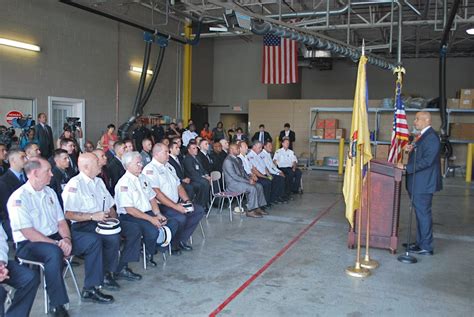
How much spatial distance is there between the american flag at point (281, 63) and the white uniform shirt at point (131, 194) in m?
9.19

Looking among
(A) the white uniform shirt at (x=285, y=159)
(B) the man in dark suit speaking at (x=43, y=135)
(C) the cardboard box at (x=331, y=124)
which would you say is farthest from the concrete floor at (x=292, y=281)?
(C) the cardboard box at (x=331, y=124)

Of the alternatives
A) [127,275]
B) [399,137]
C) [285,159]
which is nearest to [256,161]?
[285,159]

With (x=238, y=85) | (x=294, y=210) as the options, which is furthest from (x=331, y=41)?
(x=238, y=85)

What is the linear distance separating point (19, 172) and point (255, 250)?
2.58m

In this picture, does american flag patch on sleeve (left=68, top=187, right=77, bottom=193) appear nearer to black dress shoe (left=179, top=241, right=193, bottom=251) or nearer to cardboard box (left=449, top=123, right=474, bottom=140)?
black dress shoe (left=179, top=241, right=193, bottom=251)

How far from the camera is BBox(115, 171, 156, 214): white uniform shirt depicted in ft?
13.1

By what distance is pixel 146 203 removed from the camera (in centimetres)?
417

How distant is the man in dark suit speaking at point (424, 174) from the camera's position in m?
4.67

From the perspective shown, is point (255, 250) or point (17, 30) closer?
point (255, 250)

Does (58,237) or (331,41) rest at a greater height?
(331,41)

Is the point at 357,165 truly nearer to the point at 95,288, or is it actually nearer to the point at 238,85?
the point at 95,288

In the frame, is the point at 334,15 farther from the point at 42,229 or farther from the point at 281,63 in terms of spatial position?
the point at 42,229

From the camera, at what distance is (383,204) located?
15.7 feet

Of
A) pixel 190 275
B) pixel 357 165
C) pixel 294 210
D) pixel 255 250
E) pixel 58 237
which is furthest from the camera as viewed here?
pixel 294 210
